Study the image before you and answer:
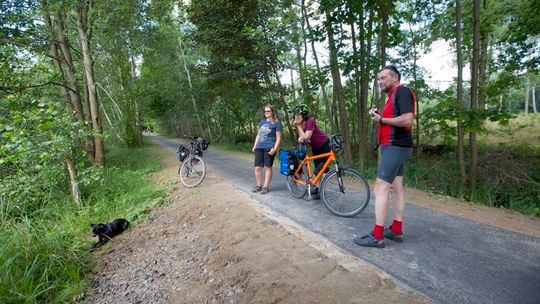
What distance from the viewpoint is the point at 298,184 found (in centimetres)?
567

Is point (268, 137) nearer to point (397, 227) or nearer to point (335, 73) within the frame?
point (397, 227)

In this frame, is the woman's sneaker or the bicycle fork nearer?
the woman's sneaker

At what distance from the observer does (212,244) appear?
4215 millimetres

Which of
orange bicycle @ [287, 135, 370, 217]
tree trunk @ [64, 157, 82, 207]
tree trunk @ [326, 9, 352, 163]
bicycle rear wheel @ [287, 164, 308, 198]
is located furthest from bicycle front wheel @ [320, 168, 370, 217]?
tree trunk @ [64, 157, 82, 207]

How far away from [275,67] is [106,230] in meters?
11.0

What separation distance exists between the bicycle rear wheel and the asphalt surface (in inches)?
26.6

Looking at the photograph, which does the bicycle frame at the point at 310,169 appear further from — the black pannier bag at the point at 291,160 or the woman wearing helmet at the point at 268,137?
the woman wearing helmet at the point at 268,137

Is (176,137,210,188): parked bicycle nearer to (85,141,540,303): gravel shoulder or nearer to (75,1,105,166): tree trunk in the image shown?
(85,141,540,303): gravel shoulder

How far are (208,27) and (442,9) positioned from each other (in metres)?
9.04

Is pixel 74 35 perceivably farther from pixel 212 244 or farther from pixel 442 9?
pixel 442 9

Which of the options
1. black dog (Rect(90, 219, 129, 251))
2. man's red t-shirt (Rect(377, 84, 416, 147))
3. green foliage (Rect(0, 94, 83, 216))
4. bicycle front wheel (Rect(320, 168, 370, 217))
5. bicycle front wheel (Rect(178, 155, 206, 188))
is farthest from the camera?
bicycle front wheel (Rect(178, 155, 206, 188))

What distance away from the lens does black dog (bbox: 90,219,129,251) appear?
5273mm

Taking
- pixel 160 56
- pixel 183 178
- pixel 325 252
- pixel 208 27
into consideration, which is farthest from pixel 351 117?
pixel 160 56

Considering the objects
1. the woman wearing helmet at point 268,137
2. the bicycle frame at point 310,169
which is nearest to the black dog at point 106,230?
the woman wearing helmet at point 268,137
